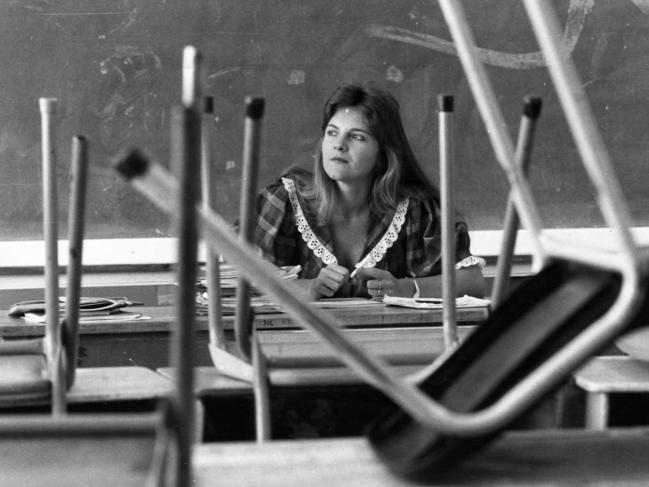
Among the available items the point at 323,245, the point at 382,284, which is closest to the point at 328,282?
the point at 382,284

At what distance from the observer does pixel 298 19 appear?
137 inches

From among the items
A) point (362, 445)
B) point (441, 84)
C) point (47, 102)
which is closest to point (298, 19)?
point (441, 84)

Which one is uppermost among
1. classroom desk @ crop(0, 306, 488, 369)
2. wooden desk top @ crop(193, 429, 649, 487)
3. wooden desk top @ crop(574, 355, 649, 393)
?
wooden desk top @ crop(193, 429, 649, 487)

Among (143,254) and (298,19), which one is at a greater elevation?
(298,19)

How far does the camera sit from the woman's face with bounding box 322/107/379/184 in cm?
303

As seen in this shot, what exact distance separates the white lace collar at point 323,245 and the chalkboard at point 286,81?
0.45 metres

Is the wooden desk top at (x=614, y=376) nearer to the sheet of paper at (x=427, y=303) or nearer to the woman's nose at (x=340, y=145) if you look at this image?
the sheet of paper at (x=427, y=303)

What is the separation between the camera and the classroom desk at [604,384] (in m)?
1.03

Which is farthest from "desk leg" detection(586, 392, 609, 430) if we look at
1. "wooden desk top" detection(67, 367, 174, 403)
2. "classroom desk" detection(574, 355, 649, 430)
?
"wooden desk top" detection(67, 367, 174, 403)

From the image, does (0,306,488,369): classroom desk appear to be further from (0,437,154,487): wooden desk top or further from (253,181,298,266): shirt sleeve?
(0,437,154,487): wooden desk top

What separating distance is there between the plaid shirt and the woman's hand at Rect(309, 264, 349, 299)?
8.4 inches

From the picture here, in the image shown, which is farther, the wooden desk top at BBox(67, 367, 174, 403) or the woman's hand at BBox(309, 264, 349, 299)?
the woman's hand at BBox(309, 264, 349, 299)

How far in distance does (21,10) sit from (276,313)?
157cm

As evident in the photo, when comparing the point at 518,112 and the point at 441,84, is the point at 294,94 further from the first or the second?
the point at 518,112
